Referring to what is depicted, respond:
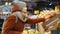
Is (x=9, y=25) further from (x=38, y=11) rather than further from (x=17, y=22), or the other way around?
(x=38, y=11)

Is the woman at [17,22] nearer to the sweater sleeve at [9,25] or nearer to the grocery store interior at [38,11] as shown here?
the sweater sleeve at [9,25]

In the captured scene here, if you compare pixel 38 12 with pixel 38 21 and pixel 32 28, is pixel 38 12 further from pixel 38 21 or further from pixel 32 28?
pixel 38 21

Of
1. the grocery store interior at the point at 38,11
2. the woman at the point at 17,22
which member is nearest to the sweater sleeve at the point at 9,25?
the woman at the point at 17,22

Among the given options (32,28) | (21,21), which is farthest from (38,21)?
(32,28)

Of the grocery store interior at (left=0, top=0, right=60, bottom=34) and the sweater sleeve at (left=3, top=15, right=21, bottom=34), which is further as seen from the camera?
the grocery store interior at (left=0, top=0, right=60, bottom=34)

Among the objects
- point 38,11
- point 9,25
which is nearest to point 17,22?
point 9,25

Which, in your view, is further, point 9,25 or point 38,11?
point 38,11

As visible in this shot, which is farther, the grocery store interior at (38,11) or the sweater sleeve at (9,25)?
the grocery store interior at (38,11)

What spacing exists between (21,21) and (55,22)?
1.80 feet

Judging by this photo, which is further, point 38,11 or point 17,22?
point 38,11

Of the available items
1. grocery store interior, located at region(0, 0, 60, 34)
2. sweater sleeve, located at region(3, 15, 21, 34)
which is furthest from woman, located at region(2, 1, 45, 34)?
grocery store interior, located at region(0, 0, 60, 34)

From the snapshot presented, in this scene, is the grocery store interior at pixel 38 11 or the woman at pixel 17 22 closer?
the woman at pixel 17 22

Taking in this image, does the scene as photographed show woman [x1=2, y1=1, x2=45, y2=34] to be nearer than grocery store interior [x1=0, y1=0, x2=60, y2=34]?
Yes

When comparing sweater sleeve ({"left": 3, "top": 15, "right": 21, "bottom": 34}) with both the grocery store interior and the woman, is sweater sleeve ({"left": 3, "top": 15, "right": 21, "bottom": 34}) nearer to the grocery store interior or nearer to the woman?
the woman
